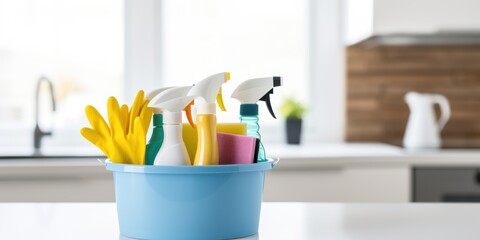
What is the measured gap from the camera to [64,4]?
10.3 feet

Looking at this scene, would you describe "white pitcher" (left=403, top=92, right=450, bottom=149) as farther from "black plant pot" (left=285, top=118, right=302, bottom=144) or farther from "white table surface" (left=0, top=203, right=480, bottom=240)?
"white table surface" (left=0, top=203, right=480, bottom=240)

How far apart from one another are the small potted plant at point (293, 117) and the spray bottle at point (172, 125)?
1.99 m

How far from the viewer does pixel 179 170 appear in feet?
2.95

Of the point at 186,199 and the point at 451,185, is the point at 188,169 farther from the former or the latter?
the point at 451,185

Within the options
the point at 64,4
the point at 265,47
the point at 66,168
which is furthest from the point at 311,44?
the point at 66,168

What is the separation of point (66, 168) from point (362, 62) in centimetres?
156

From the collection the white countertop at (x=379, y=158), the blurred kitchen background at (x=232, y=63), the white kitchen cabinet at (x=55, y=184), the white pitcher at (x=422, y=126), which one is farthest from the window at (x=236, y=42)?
the white kitchen cabinet at (x=55, y=184)

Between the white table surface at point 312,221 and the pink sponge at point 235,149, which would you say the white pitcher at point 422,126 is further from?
the pink sponge at point 235,149

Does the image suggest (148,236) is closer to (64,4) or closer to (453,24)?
(453,24)

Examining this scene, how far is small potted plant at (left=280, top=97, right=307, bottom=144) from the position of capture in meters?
2.90

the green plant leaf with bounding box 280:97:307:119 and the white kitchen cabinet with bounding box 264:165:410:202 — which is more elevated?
the green plant leaf with bounding box 280:97:307:119

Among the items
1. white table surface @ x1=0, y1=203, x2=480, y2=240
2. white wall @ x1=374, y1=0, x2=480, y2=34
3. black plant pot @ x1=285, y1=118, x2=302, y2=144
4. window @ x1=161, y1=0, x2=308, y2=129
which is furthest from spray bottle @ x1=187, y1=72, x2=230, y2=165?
window @ x1=161, y1=0, x2=308, y2=129

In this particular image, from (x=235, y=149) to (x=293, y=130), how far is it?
195 cm

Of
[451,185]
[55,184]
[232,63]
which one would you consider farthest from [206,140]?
[232,63]
